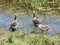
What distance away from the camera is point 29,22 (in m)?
10.3

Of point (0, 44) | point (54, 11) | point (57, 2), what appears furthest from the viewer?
point (57, 2)

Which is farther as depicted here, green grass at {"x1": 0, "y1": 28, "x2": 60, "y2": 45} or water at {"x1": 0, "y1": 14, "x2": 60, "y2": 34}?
water at {"x1": 0, "y1": 14, "x2": 60, "y2": 34}

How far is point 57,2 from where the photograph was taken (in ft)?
43.0

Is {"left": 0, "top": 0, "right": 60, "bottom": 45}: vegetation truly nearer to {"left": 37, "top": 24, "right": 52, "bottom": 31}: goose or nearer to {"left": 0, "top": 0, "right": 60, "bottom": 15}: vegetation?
{"left": 0, "top": 0, "right": 60, "bottom": 15}: vegetation

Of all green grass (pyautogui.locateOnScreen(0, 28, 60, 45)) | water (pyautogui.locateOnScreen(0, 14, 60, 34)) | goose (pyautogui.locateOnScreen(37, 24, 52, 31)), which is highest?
green grass (pyautogui.locateOnScreen(0, 28, 60, 45))

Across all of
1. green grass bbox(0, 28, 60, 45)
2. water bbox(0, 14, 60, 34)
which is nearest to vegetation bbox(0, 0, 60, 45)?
green grass bbox(0, 28, 60, 45)

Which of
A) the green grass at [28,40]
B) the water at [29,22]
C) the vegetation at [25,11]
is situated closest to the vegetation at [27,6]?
the vegetation at [25,11]

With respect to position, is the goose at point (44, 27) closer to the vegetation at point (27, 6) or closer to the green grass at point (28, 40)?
the green grass at point (28, 40)

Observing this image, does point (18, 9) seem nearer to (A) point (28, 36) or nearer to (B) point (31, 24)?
(B) point (31, 24)

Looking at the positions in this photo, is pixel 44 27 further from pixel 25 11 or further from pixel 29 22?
pixel 25 11

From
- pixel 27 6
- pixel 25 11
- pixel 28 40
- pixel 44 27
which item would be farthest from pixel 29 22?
pixel 27 6

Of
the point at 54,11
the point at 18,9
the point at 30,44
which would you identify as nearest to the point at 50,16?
the point at 54,11

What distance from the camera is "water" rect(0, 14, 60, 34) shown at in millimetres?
9383

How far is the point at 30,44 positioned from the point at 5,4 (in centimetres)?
605
